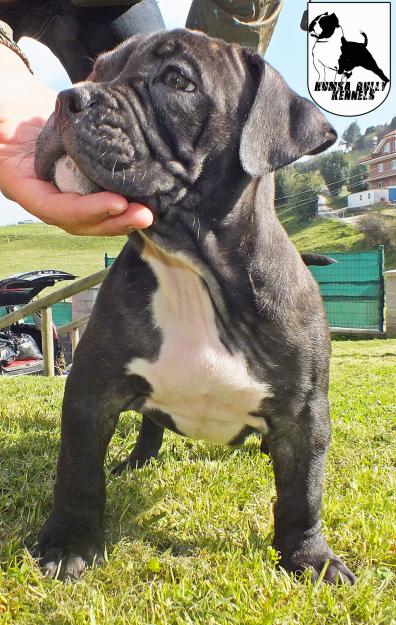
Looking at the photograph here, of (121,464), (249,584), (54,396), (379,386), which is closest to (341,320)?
(379,386)

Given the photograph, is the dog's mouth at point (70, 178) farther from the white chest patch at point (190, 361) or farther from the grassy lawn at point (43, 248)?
the grassy lawn at point (43, 248)

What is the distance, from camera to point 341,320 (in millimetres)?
15859

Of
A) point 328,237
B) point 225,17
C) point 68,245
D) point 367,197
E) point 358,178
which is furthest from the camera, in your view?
point 358,178

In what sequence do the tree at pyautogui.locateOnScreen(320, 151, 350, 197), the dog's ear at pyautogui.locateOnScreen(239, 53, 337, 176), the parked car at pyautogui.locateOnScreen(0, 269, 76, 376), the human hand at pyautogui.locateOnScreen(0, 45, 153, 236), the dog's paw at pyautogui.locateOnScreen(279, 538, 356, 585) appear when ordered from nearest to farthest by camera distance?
the human hand at pyautogui.locateOnScreen(0, 45, 153, 236), the dog's ear at pyautogui.locateOnScreen(239, 53, 337, 176), the dog's paw at pyautogui.locateOnScreen(279, 538, 356, 585), the parked car at pyautogui.locateOnScreen(0, 269, 76, 376), the tree at pyautogui.locateOnScreen(320, 151, 350, 197)

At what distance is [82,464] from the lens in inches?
88.2

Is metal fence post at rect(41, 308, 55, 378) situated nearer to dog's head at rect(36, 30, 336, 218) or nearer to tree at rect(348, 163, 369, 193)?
dog's head at rect(36, 30, 336, 218)

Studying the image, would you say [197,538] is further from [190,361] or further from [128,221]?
[128,221]

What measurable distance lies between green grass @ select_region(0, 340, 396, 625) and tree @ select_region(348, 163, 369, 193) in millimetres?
57057

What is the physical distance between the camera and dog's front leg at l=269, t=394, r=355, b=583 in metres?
2.25

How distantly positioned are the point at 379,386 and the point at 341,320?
929cm

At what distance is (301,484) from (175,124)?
1300 millimetres

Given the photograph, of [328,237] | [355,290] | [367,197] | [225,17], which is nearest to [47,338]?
[225,17]

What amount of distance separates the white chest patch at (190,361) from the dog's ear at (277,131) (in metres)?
0.45

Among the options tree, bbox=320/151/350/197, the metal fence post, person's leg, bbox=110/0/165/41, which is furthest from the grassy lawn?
tree, bbox=320/151/350/197
